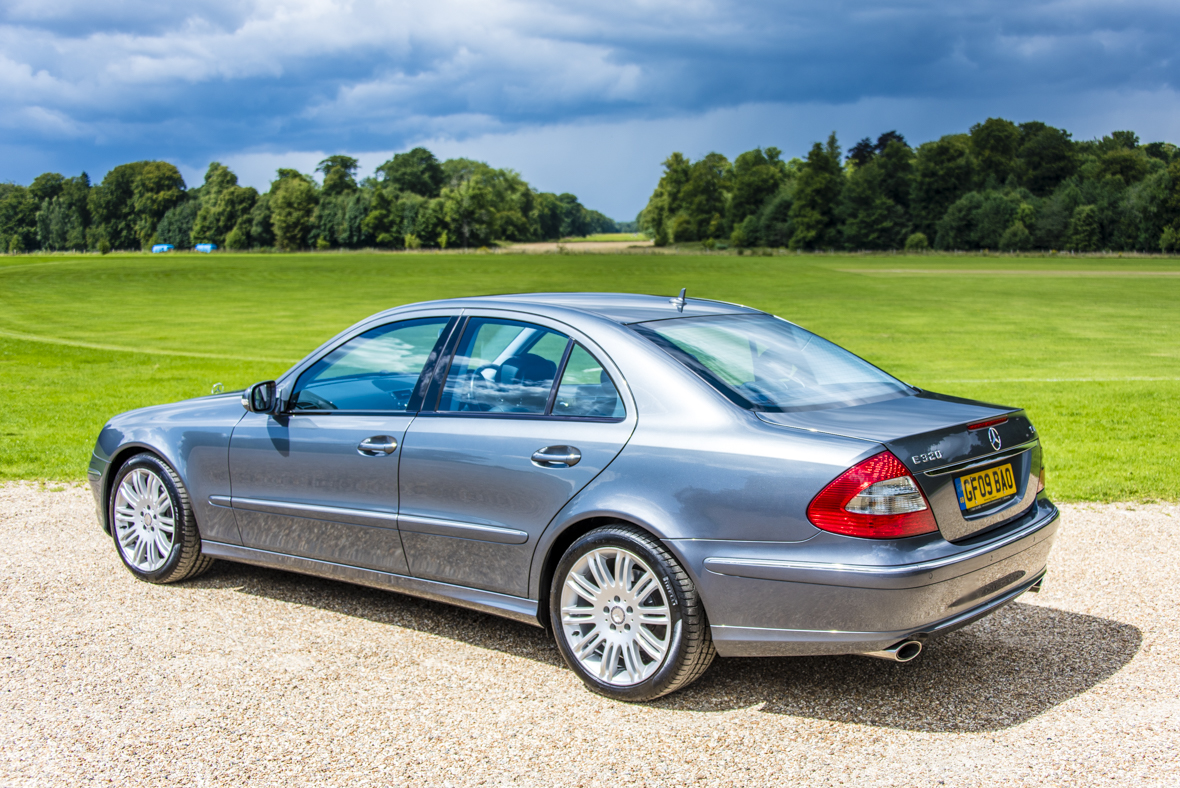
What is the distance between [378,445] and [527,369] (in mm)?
767

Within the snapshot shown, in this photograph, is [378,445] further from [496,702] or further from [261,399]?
[496,702]

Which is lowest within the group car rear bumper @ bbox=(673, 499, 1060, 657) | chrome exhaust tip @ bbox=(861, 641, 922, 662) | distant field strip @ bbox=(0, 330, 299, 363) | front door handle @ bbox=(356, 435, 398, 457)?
distant field strip @ bbox=(0, 330, 299, 363)

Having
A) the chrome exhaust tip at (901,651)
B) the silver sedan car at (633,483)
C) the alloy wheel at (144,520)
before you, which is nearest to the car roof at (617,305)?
the silver sedan car at (633,483)

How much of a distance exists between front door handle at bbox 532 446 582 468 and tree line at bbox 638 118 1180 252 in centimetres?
11372

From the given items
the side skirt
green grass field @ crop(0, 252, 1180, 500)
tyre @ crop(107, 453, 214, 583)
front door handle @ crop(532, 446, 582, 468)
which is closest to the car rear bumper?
front door handle @ crop(532, 446, 582, 468)

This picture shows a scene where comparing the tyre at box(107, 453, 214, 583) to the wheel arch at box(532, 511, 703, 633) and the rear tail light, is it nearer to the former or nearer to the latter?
the wheel arch at box(532, 511, 703, 633)

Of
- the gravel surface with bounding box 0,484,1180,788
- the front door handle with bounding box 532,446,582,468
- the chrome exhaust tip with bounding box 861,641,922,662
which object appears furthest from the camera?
the front door handle with bounding box 532,446,582,468

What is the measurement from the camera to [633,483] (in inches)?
147

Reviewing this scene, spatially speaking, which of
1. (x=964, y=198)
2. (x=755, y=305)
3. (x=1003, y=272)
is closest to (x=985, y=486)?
(x=755, y=305)

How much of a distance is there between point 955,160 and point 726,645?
136853 mm

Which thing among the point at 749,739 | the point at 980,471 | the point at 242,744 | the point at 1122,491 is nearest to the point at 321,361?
the point at 242,744

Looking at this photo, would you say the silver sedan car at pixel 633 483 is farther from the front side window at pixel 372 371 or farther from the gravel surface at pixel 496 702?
the gravel surface at pixel 496 702

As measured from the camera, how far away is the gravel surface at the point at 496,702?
10.9 feet

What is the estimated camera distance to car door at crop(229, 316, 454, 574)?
14.8 ft
